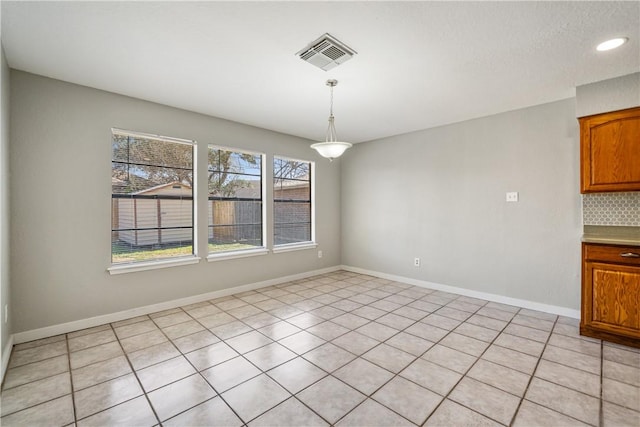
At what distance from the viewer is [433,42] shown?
226cm

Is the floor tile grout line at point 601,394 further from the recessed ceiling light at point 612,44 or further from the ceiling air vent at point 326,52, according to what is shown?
the ceiling air vent at point 326,52

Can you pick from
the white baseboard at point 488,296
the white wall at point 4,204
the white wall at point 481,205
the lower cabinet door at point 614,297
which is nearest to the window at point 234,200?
the white wall at point 4,204

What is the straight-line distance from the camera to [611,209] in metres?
3.05

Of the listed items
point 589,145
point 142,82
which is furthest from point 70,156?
point 589,145

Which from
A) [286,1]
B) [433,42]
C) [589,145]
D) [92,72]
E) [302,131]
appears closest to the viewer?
[286,1]

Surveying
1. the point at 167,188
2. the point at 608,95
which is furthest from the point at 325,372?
the point at 608,95

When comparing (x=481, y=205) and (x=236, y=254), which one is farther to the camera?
(x=236, y=254)

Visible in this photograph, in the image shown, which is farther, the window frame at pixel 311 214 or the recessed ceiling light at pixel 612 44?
the window frame at pixel 311 214

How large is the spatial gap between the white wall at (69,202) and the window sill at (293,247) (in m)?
1.42

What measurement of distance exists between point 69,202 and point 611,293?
5.52 metres

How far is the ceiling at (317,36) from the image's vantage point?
1.92 m

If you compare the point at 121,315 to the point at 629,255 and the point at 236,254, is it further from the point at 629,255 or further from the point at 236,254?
the point at 629,255

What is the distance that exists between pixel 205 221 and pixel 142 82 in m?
1.83

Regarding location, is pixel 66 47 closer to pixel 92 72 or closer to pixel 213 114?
pixel 92 72
